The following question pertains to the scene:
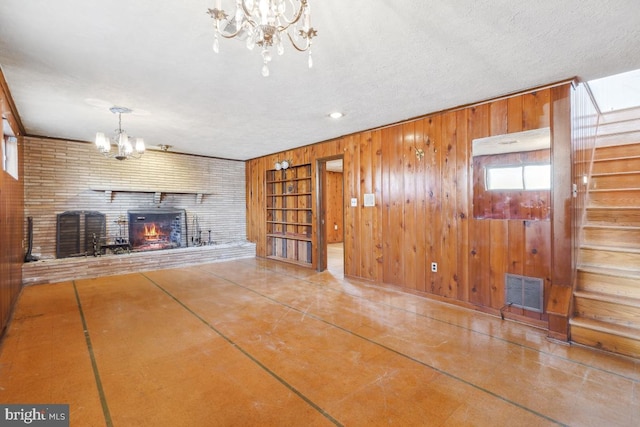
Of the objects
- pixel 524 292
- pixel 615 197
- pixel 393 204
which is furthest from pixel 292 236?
pixel 615 197

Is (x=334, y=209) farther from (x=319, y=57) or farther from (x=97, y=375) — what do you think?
(x=97, y=375)

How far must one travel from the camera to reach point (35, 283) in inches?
185

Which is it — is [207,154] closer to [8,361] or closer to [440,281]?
[8,361]

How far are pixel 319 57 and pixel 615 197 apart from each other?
387cm

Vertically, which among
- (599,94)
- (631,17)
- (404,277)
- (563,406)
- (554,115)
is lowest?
(563,406)

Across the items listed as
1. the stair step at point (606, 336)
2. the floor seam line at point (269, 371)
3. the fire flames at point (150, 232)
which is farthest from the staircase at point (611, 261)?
the fire flames at point (150, 232)

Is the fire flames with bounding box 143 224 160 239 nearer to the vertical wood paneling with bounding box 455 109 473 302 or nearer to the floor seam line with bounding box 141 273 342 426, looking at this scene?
the floor seam line with bounding box 141 273 342 426

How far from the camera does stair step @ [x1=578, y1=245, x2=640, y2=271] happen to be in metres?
2.82

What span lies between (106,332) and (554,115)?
16.4 ft

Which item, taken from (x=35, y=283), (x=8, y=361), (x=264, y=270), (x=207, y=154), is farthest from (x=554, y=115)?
(x=35, y=283)

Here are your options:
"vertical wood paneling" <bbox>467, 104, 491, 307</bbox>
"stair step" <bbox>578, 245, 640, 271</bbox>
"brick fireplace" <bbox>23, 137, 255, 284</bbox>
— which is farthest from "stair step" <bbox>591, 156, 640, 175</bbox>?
"brick fireplace" <bbox>23, 137, 255, 284</bbox>

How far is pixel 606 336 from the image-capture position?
2506mm

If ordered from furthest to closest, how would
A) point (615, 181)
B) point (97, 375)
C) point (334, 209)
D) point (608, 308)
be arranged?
1. point (334, 209)
2. point (615, 181)
3. point (608, 308)
4. point (97, 375)

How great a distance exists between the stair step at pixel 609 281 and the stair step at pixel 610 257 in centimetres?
9
